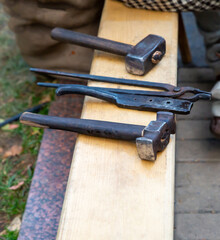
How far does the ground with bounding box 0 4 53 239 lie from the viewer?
1821 mm

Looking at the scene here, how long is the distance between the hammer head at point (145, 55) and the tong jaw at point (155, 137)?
0.29 meters

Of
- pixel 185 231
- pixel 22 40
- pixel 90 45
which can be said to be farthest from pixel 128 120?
pixel 22 40

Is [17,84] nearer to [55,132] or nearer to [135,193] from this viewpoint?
[55,132]

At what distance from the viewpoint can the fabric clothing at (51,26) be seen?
1.87 meters

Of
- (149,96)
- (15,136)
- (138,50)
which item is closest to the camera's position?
(149,96)

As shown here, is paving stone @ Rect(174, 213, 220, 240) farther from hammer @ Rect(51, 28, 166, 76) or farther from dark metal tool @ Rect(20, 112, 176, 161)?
hammer @ Rect(51, 28, 166, 76)

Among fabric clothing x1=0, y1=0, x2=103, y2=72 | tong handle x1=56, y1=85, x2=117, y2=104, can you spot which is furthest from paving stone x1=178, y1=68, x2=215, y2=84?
tong handle x1=56, y1=85, x2=117, y2=104

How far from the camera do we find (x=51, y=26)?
197 cm

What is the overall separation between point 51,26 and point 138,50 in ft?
2.32

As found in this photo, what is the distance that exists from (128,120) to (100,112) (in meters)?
0.11

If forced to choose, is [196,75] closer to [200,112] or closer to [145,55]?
[200,112]

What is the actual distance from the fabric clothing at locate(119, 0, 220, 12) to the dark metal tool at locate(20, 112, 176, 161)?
64 cm

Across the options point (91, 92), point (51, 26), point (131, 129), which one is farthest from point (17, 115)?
point (131, 129)

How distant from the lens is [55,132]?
77.4 inches
